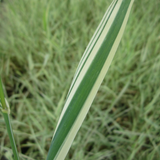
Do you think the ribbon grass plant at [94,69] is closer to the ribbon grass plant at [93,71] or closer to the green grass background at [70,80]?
the ribbon grass plant at [93,71]

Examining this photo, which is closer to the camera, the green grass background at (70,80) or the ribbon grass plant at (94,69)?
the ribbon grass plant at (94,69)

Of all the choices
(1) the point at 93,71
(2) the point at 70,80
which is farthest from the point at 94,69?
(2) the point at 70,80

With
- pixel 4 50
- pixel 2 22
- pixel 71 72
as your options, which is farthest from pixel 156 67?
pixel 2 22

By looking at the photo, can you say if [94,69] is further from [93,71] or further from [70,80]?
[70,80]

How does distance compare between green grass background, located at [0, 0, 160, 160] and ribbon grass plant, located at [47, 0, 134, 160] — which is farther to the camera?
green grass background, located at [0, 0, 160, 160]

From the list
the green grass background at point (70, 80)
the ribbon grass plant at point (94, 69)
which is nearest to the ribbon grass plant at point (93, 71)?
the ribbon grass plant at point (94, 69)

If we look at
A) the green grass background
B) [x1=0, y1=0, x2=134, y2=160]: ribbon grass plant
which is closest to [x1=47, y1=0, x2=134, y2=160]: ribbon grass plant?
[x1=0, y1=0, x2=134, y2=160]: ribbon grass plant

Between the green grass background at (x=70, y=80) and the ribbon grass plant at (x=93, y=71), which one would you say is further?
the green grass background at (x=70, y=80)

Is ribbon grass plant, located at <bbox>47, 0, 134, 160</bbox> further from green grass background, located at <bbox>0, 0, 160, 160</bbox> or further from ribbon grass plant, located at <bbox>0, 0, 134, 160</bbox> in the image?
green grass background, located at <bbox>0, 0, 160, 160</bbox>
